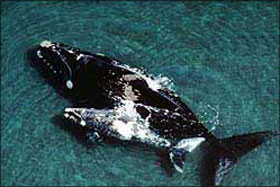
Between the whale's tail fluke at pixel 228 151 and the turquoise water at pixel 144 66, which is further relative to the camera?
the turquoise water at pixel 144 66

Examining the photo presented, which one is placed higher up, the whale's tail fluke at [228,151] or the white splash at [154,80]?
the white splash at [154,80]

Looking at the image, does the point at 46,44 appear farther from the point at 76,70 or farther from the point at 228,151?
the point at 228,151

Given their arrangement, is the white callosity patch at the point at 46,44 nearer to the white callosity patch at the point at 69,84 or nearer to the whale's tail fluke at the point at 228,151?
the white callosity patch at the point at 69,84

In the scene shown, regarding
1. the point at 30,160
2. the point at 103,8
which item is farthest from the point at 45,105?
the point at 103,8

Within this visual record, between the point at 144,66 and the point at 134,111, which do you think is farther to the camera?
the point at 144,66

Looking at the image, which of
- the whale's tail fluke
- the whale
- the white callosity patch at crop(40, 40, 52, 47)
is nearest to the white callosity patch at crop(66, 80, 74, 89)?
the whale

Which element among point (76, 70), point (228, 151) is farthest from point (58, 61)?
point (228, 151)

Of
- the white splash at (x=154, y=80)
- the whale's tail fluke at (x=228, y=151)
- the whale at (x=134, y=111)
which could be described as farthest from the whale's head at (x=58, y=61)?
the whale's tail fluke at (x=228, y=151)
